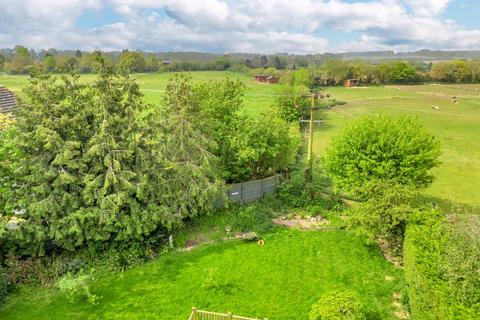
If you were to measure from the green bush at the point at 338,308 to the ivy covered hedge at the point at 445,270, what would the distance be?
6.75ft

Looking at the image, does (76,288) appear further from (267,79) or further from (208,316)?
(267,79)

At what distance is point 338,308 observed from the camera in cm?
1088

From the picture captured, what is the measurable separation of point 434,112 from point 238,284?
190 ft

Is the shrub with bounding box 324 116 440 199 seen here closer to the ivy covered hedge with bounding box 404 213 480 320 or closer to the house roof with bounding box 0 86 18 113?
the ivy covered hedge with bounding box 404 213 480 320

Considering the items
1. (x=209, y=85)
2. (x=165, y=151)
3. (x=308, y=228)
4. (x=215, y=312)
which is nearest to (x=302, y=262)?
(x=308, y=228)

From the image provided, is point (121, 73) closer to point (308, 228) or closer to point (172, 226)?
point (172, 226)

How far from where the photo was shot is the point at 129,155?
15.4 metres

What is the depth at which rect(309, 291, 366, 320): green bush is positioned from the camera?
10742 millimetres

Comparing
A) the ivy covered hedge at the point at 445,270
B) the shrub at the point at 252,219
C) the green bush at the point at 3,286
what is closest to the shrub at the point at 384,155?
the shrub at the point at 252,219

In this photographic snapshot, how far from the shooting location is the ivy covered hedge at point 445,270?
352 inches

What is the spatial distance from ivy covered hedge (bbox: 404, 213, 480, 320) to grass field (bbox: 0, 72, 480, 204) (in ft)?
43.9

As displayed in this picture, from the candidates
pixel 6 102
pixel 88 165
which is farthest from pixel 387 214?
pixel 6 102

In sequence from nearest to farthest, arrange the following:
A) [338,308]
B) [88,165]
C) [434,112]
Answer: [338,308], [88,165], [434,112]

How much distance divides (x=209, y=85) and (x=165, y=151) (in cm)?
836
